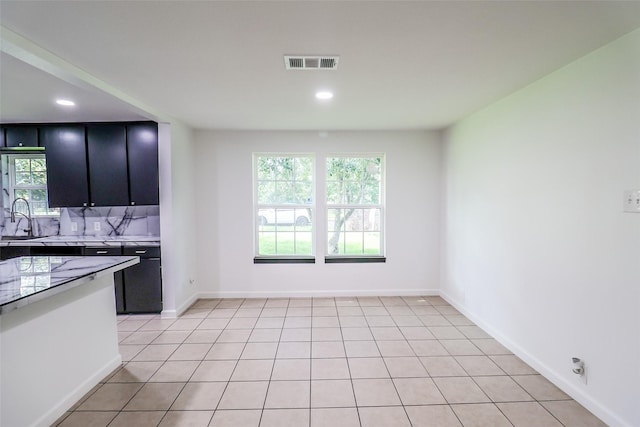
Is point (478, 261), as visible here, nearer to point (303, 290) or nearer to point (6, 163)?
point (303, 290)

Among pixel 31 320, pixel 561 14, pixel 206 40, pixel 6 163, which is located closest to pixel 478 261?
pixel 561 14

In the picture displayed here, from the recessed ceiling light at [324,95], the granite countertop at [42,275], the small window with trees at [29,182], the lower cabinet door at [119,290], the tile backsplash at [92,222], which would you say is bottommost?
the lower cabinet door at [119,290]

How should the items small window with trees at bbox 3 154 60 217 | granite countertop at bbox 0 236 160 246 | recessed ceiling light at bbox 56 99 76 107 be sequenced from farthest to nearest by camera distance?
small window with trees at bbox 3 154 60 217 < granite countertop at bbox 0 236 160 246 < recessed ceiling light at bbox 56 99 76 107

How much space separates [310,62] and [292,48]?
8.1 inches

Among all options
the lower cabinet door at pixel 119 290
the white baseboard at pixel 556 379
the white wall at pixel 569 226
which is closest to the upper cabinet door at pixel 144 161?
the lower cabinet door at pixel 119 290

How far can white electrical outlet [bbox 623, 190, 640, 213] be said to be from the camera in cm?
171

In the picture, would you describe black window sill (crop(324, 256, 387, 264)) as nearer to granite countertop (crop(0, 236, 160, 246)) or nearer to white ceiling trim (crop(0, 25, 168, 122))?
granite countertop (crop(0, 236, 160, 246))

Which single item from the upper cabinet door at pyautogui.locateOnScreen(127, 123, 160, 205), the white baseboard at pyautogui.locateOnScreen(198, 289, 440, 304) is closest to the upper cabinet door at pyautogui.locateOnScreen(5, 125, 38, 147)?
the upper cabinet door at pyautogui.locateOnScreen(127, 123, 160, 205)

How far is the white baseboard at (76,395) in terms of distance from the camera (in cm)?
Answer: 188

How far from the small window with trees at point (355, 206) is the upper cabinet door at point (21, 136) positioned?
146 inches

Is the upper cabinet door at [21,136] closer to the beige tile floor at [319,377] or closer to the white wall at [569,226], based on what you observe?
the beige tile floor at [319,377]

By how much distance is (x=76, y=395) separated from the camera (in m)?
2.12

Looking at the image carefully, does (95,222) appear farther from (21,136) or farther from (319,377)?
(319,377)

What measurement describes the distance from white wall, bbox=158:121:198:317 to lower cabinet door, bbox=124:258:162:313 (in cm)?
10
